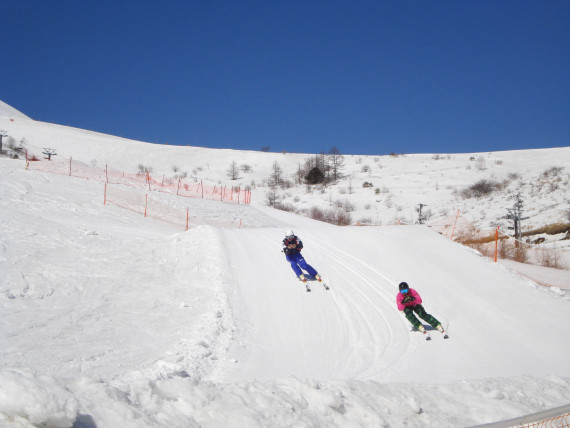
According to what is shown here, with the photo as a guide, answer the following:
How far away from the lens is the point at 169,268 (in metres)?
12.5

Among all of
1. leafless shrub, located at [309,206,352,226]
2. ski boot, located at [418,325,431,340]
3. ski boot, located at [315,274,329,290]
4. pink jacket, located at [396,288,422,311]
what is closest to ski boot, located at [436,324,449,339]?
ski boot, located at [418,325,431,340]

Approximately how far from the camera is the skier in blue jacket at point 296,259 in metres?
12.1

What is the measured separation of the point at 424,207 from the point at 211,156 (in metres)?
42.8

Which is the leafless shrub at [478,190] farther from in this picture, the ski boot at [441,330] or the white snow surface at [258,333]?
the ski boot at [441,330]

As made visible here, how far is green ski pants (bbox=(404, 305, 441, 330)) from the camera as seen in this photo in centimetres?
940

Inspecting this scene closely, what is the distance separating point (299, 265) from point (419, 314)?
377 cm

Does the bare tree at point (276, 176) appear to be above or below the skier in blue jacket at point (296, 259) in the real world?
above

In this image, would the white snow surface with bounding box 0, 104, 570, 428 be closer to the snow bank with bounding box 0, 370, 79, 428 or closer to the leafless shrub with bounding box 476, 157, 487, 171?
the snow bank with bounding box 0, 370, 79, 428

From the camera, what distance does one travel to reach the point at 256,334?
8.84 m

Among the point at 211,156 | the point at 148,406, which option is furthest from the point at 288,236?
the point at 211,156

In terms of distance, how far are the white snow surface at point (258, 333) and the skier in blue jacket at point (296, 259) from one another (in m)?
0.28

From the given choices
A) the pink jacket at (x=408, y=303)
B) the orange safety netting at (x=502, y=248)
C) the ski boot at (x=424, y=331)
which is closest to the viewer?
the ski boot at (x=424, y=331)

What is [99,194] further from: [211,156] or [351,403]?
[211,156]

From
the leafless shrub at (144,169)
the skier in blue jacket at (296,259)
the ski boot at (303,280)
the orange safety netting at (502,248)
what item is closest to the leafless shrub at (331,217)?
the orange safety netting at (502,248)
